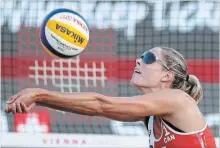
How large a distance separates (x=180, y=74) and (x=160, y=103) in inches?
13.0

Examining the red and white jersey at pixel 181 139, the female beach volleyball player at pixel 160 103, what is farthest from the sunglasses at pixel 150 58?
the red and white jersey at pixel 181 139

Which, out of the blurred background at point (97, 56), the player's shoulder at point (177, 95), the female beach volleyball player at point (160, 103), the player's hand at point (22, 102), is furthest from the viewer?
the blurred background at point (97, 56)

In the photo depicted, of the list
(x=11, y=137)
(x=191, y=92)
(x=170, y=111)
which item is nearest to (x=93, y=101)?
(x=170, y=111)

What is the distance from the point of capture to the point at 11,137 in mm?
8203

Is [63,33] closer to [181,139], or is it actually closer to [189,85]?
[189,85]

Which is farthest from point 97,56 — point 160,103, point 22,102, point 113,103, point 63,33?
point 22,102

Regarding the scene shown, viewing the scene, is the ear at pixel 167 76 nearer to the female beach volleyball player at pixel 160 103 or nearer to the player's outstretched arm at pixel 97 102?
the female beach volleyball player at pixel 160 103

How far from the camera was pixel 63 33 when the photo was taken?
16.1 feet

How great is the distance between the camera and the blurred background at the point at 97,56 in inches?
335

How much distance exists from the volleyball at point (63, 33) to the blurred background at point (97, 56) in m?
3.35

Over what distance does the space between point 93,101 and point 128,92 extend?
20.0 feet

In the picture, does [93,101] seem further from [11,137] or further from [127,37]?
[127,37]

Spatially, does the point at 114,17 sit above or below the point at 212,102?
above

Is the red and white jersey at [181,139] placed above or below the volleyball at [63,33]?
below
